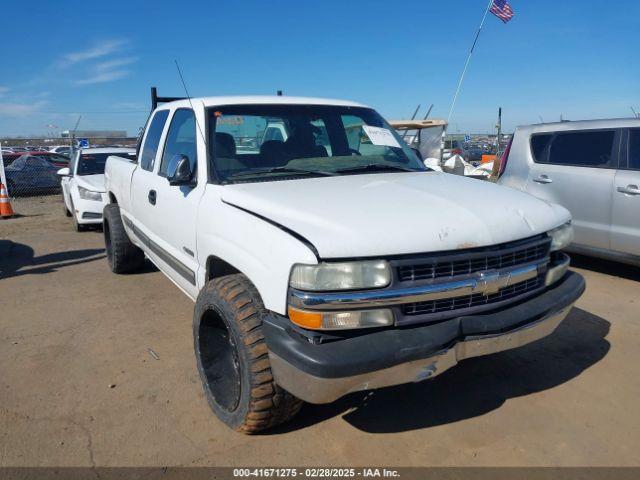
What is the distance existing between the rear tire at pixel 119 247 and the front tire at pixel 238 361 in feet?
10.0

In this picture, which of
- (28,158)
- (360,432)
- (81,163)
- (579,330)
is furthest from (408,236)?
(28,158)

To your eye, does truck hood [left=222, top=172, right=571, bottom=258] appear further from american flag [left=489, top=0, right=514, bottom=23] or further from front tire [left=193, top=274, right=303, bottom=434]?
american flag [left=489, top=0, right=514, bottom=23]

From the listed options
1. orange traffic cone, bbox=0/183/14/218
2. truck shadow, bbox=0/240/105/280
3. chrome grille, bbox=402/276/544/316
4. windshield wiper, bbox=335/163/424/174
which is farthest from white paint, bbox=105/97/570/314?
orange traffic cone, bbox=0/183/14/218

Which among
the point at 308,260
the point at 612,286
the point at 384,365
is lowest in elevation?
the point at 612,286

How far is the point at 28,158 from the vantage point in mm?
16297

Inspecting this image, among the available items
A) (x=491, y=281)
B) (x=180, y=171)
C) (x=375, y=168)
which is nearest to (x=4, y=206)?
(x=180, y=171)

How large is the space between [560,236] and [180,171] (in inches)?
94.4

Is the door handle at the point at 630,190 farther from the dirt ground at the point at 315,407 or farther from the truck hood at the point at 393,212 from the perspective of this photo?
the truck hood at the point at 393,212

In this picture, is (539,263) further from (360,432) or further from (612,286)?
(612,286)

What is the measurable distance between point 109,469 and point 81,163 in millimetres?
8575

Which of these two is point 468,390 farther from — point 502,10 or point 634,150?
point 502,10

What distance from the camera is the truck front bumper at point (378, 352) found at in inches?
89.8

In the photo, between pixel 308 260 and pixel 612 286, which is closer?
pixel 308 260

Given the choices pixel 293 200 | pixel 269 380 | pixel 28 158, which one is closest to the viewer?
pixel 269 380
